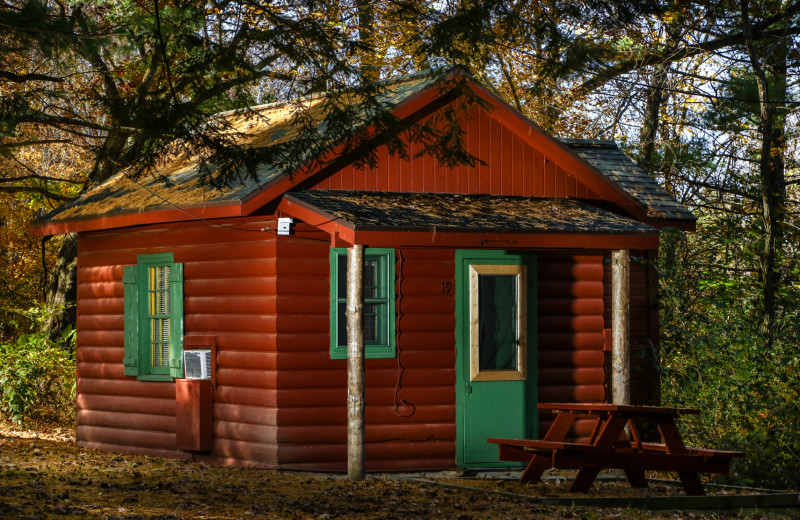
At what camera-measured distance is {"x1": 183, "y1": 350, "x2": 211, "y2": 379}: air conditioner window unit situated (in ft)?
43.1

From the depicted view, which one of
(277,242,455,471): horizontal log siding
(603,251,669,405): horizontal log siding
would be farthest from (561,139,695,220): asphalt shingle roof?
(277,242,455,471): horizontal log siding

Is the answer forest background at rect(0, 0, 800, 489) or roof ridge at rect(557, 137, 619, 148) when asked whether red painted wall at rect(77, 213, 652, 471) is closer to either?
forest background at rect(0, 0, 800, 489)

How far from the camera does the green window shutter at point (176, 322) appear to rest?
13.5 m

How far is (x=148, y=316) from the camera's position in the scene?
14.2 m

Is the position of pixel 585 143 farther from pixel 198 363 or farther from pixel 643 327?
pixel 198 363

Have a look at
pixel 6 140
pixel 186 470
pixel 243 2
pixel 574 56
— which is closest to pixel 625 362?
pixel 574 56

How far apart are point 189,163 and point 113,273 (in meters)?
1.80

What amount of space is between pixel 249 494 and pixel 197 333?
11.9ft

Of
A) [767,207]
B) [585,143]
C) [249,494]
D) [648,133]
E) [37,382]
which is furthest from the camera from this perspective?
[648,133]

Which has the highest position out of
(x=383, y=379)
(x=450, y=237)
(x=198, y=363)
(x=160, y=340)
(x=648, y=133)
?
(x=648, y=133)

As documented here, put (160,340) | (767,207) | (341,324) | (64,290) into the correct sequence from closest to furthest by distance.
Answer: (341,324)
(160,340)
(767,207)
(64,290)

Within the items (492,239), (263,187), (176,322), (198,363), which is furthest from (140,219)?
(492,239)

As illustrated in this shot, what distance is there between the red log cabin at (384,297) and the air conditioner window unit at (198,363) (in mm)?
98

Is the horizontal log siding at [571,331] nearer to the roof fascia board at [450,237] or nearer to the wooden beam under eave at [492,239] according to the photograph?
the wooden beam under eave at [492,239]
